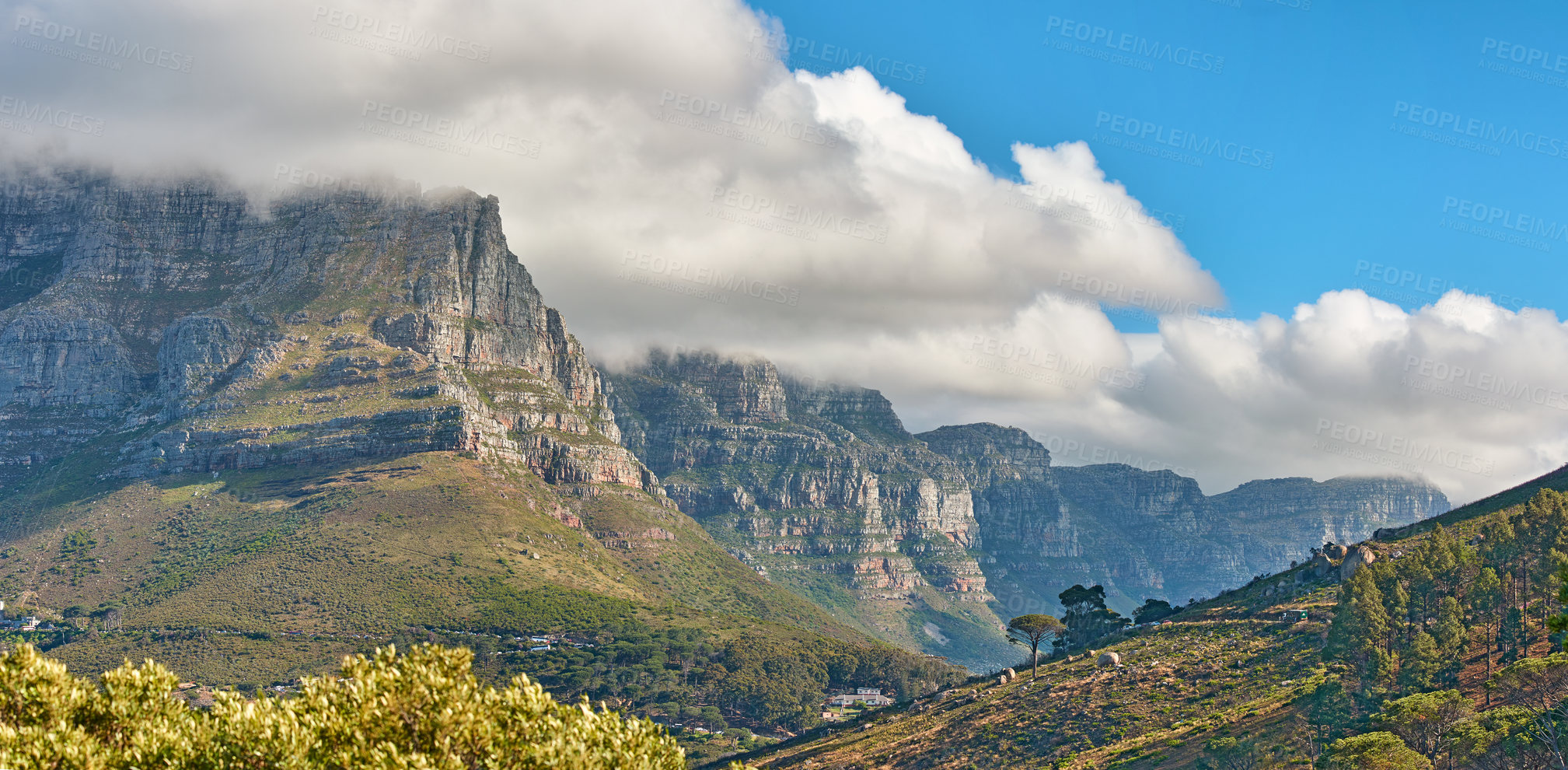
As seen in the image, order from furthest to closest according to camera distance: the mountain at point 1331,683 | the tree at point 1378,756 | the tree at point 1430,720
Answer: the mountain at point 1331,683
the tree at point 1430,720
the tree at point 1378,756

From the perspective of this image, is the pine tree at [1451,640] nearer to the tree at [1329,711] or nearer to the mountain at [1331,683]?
the mountain at [1331,683]

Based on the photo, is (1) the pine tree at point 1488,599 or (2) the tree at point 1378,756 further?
(1) the pine tree at point 1488,599

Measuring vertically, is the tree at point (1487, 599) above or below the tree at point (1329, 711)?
above

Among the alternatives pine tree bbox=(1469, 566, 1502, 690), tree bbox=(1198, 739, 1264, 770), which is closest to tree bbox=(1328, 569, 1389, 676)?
pine tree bbox=(1469, 566, 1502, 690)

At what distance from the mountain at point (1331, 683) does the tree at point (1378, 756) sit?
16cm

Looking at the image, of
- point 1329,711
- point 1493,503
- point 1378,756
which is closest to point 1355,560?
point 1493,503

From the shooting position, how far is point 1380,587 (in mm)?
121750

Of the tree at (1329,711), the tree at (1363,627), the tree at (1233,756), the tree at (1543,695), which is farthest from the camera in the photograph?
the tree at (1363,627)

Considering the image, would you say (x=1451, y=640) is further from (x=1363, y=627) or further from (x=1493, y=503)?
(x=1493, y=503)

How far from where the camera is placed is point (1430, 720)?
279ft

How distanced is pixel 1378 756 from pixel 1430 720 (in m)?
9.58

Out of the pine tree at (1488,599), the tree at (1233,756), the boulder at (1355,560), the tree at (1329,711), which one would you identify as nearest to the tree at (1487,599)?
the pine tree at (1488,599)

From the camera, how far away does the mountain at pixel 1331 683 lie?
85.0m

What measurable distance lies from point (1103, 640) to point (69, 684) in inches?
→ 6515
